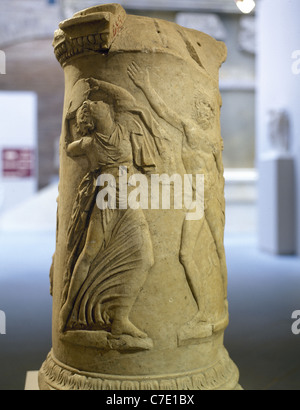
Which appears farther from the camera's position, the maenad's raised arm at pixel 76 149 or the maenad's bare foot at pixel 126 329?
the maenad's raised arm at pixel 76 149

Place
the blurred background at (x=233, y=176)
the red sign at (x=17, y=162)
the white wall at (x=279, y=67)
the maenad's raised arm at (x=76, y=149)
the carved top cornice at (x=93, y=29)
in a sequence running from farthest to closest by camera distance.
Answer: the red sign at (x=17, y=162)
the white wall at (x=279, y=67)
the blurred background at (x=233, y=176)
the maenad's raised arm at (x=76, y=149)
the carved top cornice at (x=93, y=29)

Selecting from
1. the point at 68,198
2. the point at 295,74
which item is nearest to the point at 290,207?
the point at 295,74

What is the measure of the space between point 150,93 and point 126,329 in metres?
1.28

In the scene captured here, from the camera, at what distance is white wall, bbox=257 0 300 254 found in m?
7.97

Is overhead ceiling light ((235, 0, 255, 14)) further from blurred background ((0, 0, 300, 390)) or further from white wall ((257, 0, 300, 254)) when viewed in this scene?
white wall ((257, 0, 300, 254))

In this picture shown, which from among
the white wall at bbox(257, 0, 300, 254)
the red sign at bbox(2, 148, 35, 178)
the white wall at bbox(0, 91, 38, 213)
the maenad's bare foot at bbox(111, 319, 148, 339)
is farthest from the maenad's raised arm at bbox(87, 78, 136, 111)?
the red sign at bbox(2, 148, 35, 178)

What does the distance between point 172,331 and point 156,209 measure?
0.68 metres

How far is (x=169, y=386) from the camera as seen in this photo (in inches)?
98.4

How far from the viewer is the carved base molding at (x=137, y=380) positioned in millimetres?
2480

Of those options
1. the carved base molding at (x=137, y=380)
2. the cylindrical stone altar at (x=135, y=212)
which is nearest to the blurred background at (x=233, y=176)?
the carved base molding at (x=137, y=380)

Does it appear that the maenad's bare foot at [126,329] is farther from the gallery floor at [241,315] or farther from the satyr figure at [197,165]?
the gallery floor at [241,315]

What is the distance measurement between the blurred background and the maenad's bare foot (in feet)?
3.73
